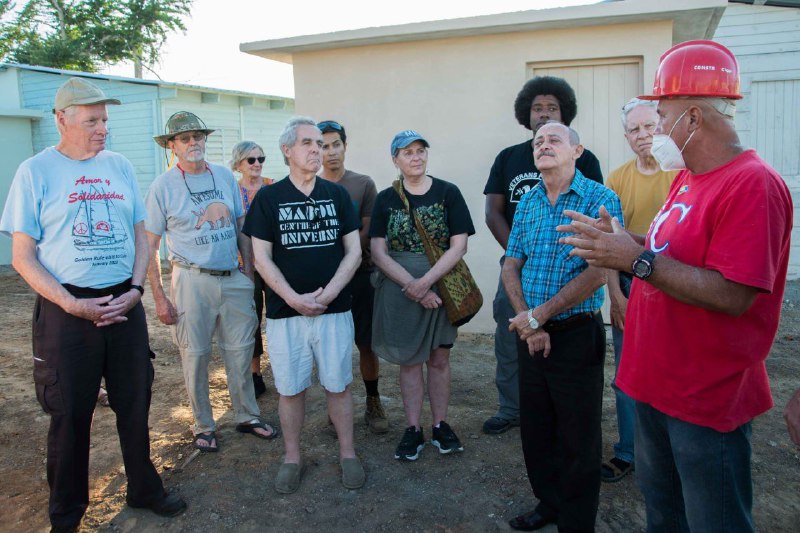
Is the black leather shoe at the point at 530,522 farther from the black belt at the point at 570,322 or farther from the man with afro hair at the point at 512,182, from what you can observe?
the man with afro hair at the point at 512,182

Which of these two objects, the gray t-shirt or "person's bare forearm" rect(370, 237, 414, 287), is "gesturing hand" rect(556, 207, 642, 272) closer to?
"person's bare forearm" rect(370, 237, 414, 287)

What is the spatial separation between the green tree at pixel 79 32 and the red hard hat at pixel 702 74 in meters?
27.2

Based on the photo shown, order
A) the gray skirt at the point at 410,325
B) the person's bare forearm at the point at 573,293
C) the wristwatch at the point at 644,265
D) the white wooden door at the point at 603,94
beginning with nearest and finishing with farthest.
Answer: the wristwatch at the point at 644,265
the person's bare forearm at the point at 573,293
the gray skirt at the point at 410,325
the white wooden door at the point at 603,94

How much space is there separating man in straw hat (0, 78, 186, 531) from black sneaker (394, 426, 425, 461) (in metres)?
1.54

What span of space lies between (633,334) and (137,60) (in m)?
29.6

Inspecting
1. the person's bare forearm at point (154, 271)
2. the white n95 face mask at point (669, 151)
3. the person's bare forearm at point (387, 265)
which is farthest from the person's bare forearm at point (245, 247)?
the white n95 face mask at point (669, 151)

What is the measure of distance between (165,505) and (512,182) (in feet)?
9.19

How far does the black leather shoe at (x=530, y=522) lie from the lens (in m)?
3.11

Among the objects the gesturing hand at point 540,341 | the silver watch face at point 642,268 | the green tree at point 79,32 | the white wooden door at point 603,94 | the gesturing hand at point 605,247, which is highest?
the green tree at point 79,32

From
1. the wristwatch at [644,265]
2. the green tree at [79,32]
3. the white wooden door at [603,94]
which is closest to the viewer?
the wristwatch at [644,265]

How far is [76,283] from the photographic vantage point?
3072 millimetres

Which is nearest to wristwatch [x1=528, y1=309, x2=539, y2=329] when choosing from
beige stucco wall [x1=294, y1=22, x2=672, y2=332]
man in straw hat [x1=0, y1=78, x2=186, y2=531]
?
man in straw hat [x1=0, y1=78, x2=186, y2=531]

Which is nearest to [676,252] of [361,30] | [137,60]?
[361,30]

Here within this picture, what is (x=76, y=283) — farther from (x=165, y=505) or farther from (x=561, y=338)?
(x=561, y=338)
